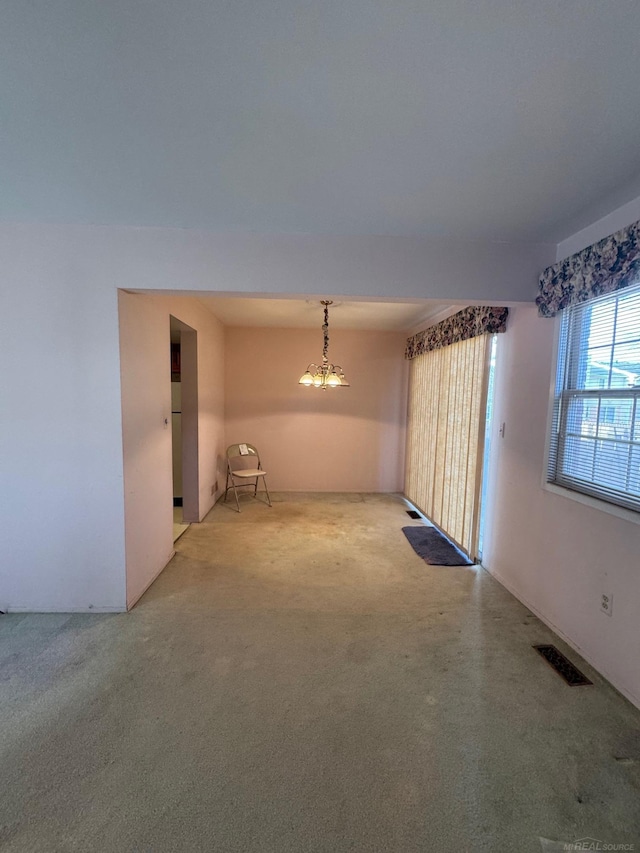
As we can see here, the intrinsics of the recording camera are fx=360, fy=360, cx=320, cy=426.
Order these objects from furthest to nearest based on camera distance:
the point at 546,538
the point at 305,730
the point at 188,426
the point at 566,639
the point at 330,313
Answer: the point at 330,313, the point at 188,426, the point at 546,538, the point at 566,639, the point at 305,730

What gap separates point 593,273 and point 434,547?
8.10 feet

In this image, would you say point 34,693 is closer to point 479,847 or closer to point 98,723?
point 98,723

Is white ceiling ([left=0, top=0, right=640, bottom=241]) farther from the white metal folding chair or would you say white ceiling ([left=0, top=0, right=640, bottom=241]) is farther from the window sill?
the white metal folding chair

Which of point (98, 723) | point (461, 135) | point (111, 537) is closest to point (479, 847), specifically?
point (98, 723)

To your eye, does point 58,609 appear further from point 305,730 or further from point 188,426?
point 188,426

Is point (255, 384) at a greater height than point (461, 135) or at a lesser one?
lesser

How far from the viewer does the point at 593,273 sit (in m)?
1.86

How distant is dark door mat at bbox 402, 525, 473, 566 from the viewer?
3080 mm

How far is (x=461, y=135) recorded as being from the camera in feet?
4.35

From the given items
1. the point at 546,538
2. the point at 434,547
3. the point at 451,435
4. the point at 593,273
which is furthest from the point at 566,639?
the point at 593,273

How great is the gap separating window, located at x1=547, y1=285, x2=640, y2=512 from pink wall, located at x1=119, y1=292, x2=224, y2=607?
8.80ft

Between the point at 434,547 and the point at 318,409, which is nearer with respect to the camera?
the point at 434,547

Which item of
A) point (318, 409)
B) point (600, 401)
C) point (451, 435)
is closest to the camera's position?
point (600, 401)

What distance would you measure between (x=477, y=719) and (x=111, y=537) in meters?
2.18
